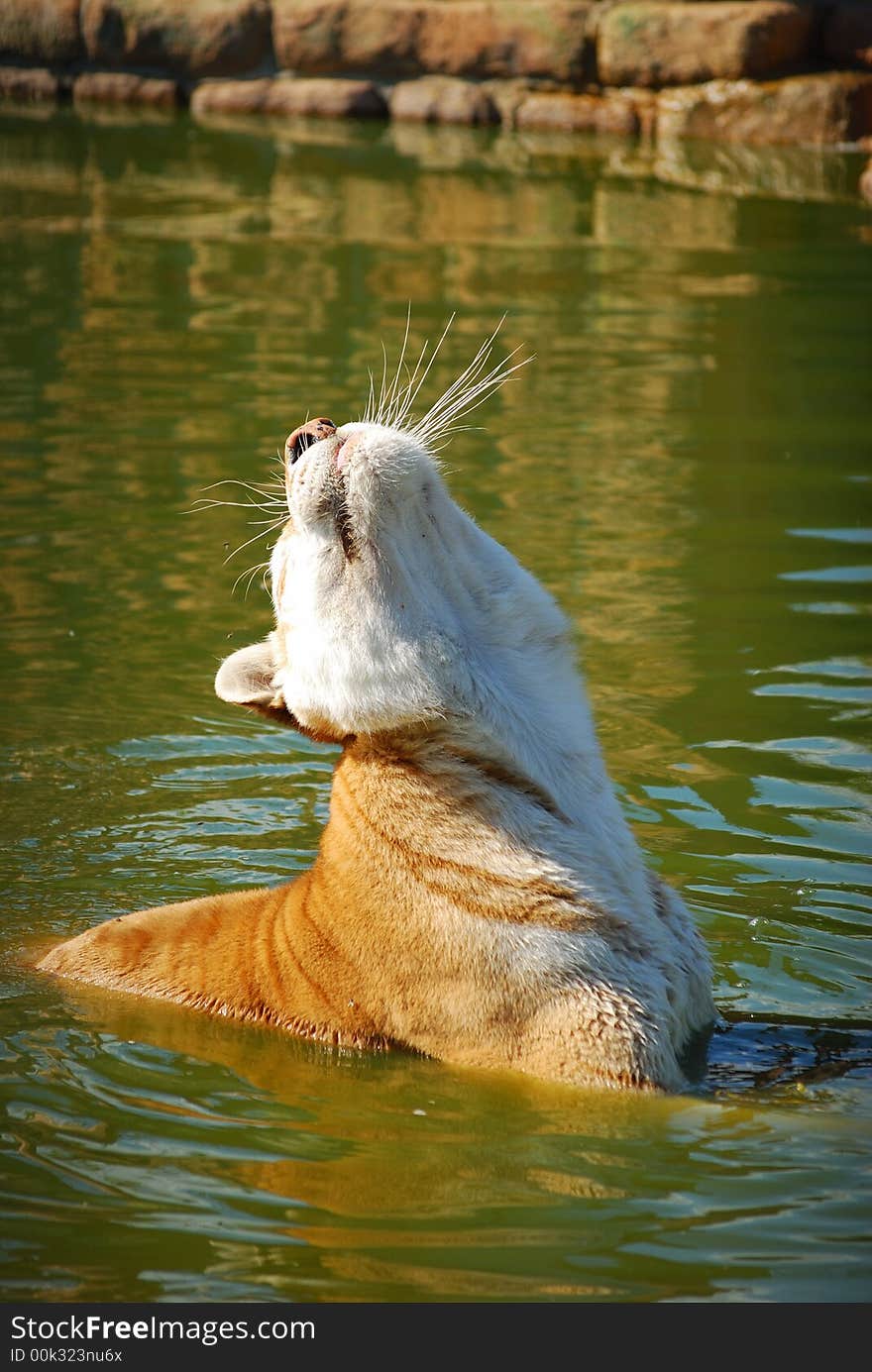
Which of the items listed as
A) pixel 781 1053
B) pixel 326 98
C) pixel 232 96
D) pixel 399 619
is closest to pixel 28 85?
pixel 232 96

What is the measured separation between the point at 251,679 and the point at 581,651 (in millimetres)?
3252

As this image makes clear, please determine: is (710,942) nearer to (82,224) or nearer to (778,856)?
(778,856)

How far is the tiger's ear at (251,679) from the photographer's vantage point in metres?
5.43

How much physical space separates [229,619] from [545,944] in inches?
Result: 183

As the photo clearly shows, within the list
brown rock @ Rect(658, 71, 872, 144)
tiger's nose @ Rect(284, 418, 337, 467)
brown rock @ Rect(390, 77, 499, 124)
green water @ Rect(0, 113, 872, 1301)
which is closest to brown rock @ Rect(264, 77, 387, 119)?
brown rock @ Rect(390, 77, 499, 124)

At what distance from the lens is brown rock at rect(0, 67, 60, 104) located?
77.9 ft

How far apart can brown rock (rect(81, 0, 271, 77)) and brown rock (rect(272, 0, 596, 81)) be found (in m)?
0.39

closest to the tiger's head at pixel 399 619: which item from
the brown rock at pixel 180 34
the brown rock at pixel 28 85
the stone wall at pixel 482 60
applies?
the stone wall at pixel 482 60

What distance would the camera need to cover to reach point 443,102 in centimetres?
2175

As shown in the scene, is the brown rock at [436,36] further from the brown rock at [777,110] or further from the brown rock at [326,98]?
the brown rock at [777,110]

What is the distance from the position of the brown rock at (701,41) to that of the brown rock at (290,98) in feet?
10.7

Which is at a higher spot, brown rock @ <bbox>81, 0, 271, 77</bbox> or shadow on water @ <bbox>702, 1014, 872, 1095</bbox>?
brown rock @ <bbox>81, 0, 271, 77</bbox>

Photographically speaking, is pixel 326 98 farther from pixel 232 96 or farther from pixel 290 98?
pixel 232 96

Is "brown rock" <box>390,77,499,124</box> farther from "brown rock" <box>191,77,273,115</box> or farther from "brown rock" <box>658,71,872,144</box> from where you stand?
"brown rock" <box>658,71,872,144</box>
